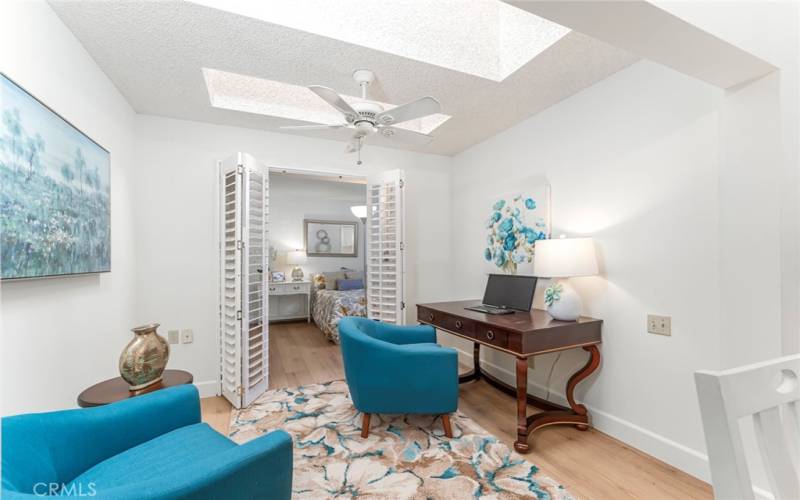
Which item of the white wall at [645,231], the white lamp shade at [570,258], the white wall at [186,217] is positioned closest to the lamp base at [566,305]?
the white lamp shade at [570,258]

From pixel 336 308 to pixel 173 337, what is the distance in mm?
1886

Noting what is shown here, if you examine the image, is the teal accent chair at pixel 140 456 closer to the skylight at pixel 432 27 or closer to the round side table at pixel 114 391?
the round side table at pixel 114 391

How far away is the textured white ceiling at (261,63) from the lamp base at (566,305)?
148 centimetres

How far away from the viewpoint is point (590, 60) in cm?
215

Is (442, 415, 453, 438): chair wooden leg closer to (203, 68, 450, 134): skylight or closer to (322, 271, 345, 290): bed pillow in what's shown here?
(203, 68, 450, 134): skylight

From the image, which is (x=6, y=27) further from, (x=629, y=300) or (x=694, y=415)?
(x=694, y=415)

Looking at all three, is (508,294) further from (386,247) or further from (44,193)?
(44,193)

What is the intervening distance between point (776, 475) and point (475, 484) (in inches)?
54.6

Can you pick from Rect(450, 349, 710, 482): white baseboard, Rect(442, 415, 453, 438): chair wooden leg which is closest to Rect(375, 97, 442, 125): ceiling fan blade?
Rect(442, 415, 453, 438): chair wooden leg

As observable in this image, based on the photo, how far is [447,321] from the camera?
282cm

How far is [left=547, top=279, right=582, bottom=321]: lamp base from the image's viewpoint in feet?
7.55

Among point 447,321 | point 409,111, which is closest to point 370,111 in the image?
point 409,111

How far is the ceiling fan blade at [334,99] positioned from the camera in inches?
68.7

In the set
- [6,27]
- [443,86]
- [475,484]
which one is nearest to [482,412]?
[475,484]
